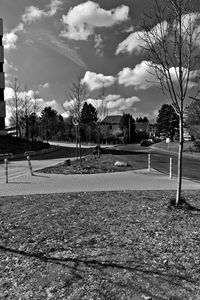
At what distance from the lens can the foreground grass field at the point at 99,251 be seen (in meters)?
3.06

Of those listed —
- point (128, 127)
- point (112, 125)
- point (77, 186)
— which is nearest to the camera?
point (77, 186)

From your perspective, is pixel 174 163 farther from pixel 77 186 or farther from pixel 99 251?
pixel 99 251

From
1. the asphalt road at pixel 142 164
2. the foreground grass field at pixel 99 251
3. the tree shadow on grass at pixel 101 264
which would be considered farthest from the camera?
the asphalt road at pixel 142 164

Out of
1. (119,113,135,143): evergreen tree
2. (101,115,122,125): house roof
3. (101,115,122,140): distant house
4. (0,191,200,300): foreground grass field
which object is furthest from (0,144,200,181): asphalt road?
(101,115,122,125): house roof

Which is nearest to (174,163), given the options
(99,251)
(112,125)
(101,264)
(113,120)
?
(99,251)

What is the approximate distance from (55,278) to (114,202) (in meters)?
3.88

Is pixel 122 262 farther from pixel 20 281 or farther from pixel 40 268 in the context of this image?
pixel 20 281

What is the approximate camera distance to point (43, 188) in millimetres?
9625

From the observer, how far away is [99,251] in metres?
4.07

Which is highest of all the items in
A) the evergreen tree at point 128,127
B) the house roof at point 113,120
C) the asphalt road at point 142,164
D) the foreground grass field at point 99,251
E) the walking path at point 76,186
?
the house roof at point 113,120

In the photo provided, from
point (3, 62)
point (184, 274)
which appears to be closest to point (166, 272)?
point (184, 274)

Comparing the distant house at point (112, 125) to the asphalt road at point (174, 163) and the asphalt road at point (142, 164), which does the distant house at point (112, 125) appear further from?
the asphalt road at point (142, 164)

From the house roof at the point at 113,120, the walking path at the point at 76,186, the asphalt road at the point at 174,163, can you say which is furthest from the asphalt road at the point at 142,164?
the house roof at the point at 113,120

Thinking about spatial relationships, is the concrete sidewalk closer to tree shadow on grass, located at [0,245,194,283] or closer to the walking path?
the walking path
